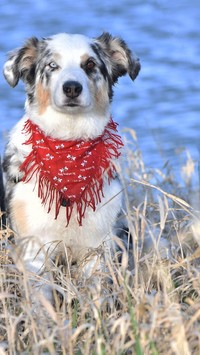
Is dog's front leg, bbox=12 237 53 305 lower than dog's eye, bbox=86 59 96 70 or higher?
lower

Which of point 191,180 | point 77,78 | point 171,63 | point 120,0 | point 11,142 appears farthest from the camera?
point 120,0

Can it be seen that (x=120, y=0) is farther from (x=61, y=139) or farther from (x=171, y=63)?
(x=61, y=139)

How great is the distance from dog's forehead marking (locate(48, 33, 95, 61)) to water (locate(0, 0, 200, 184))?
4.12 metres

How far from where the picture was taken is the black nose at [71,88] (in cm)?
607

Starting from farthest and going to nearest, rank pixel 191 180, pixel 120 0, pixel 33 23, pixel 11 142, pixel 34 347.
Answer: pixel 120 0, pixel 33 23, pixel 191 180, pixel 11 142, pixel 34 347

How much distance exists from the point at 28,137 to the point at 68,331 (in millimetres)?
1864

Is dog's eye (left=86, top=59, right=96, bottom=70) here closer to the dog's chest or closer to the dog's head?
the dog's head

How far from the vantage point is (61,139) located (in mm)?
6438

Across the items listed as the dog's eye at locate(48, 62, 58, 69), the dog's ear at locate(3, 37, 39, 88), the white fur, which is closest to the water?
the dog's ear at locate(3, 37, 39, 88)

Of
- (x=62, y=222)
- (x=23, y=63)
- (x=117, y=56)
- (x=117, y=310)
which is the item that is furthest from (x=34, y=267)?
(x=117, y=56)

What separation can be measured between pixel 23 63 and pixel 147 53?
341 inches

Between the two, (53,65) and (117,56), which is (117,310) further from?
(117,56)

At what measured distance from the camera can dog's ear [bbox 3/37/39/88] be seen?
21.5 ft

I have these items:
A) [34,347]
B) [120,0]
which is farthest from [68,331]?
[120,0]
